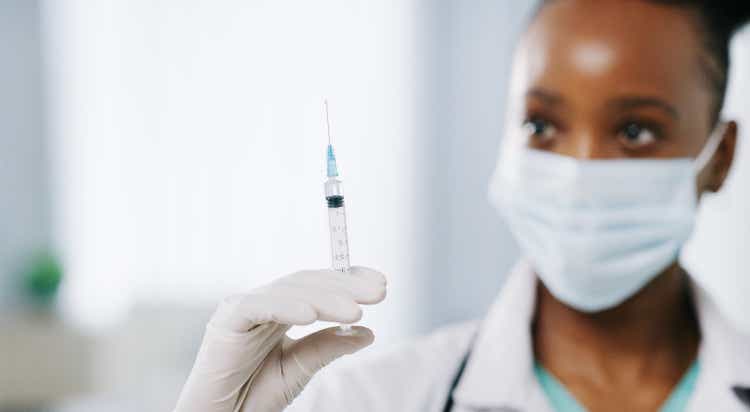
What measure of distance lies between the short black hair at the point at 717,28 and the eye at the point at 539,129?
202mm

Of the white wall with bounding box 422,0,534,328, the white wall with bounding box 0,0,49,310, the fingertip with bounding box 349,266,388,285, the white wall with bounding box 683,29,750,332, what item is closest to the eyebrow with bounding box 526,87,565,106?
the white wall with bounding box 422,0,534,328

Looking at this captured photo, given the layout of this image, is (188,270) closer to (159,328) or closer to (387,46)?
(159,328)

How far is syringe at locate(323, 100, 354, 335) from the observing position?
0.72 meters

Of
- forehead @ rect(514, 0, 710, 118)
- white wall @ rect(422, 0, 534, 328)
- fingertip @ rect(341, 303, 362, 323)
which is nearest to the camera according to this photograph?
fingertip @ rect(341, 303, 362, 323)

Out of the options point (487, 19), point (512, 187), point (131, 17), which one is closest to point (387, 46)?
point (487, 19)

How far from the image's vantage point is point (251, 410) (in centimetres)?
79

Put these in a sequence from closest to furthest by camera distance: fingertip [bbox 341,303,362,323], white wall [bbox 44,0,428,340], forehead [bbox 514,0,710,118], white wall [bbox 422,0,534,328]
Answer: fingertip [bbox 341,303,362,323], forehead [bbox 514,0,710,118], white wall [bbox 422,0,534,328], white wall [bbox 44,0,428,340]

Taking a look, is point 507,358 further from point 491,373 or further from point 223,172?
point 223,172

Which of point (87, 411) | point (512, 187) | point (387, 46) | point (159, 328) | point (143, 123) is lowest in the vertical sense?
point (87, 411)

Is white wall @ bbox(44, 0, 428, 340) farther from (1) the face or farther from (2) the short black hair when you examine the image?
(2) the short black hair

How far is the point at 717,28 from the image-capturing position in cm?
85

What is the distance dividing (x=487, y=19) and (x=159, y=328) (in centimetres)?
125

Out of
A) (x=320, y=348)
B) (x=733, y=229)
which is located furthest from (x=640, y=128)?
(x=320, y=348)

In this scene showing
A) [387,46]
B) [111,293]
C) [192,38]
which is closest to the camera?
[387,46]
